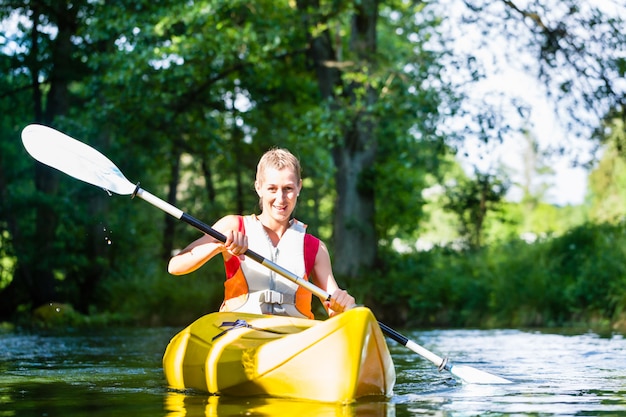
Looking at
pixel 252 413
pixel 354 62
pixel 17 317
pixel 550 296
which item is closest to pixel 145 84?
pixel 354 62

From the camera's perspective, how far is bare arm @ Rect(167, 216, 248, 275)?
490 cm

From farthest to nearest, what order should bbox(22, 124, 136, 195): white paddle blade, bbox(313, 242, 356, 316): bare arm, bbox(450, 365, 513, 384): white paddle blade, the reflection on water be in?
1. bbox(22, 124, 136, 195): white paddle blade
2. bbox(450, 365, 513, 384): white paddle blade
3. bbox(313, 242, 356, 316): bare arm
4. the reflection on water

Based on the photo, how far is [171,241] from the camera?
2195 centimetres

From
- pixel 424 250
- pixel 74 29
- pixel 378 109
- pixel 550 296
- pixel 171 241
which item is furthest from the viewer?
pixel 171 241

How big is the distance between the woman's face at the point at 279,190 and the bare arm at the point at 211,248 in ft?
0.68

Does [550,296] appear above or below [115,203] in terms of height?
below

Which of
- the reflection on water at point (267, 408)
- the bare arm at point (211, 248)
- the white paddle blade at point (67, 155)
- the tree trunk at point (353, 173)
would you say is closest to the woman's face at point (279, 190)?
the bare arm at point (211, 248)

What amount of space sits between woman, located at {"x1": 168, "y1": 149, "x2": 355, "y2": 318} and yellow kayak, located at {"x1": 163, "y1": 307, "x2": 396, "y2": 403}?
0.20 m

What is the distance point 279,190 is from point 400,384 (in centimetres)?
136

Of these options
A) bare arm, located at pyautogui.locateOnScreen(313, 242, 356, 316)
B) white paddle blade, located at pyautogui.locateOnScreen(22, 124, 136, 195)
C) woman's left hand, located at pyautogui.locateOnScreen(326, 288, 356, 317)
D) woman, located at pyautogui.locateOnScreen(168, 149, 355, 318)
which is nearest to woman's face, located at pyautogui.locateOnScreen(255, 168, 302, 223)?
woman, located at pyautogui.locateOnScreen(168, 149, 355, 318)

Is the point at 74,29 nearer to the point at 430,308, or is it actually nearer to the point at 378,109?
the point at 378,109

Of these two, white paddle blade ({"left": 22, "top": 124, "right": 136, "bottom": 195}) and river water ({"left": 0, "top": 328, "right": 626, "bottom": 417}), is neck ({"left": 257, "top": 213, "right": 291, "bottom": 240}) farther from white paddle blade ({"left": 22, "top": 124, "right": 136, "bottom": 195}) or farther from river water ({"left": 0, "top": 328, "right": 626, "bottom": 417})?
white paddle blade ({"left": 22, "top": 124, "right": 136, "bottom": 195})

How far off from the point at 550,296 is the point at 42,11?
9.65m

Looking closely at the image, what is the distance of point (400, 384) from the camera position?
18.6 ft
